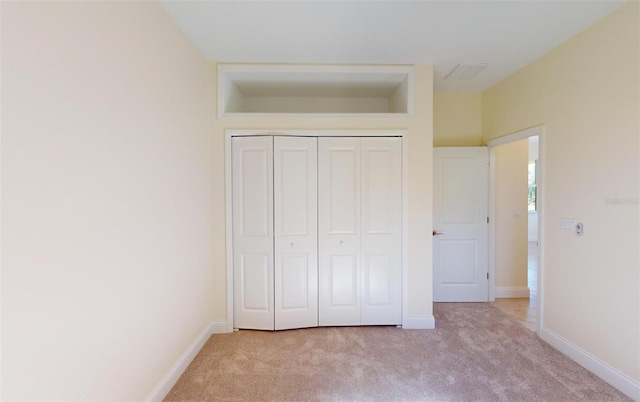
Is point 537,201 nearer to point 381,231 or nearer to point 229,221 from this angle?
point 381,231

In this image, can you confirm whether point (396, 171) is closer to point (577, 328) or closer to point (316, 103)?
point (316, 103)

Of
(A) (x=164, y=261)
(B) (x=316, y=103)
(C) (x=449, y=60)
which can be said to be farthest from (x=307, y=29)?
(A) (x=164, y=261)

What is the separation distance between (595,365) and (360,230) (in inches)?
84.3

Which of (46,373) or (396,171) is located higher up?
(396,171)

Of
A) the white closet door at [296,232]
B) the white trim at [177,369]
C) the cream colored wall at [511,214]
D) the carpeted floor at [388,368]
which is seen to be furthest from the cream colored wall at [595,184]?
the white trim at [177,369]

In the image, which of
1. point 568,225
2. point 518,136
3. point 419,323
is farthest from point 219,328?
point 518,136

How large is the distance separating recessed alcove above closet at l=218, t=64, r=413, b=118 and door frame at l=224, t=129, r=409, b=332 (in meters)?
0.18

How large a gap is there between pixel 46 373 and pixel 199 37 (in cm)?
244

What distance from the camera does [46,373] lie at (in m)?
1.10

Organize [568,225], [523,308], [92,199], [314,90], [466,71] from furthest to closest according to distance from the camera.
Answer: [523,308], [314,90], [466,71], [568,225], [92,199]

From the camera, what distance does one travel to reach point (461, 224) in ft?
11.7

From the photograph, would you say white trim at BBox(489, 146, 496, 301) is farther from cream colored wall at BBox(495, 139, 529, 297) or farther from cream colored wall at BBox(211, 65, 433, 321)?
cream colored wall at BBox(211, 65, 433, 321)

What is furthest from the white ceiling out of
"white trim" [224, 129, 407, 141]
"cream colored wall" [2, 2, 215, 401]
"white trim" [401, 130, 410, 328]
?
"white trim" [401, 130, 410, 328]

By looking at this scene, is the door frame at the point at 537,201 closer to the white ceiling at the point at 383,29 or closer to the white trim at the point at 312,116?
the white ceiling at the point at 383,29
